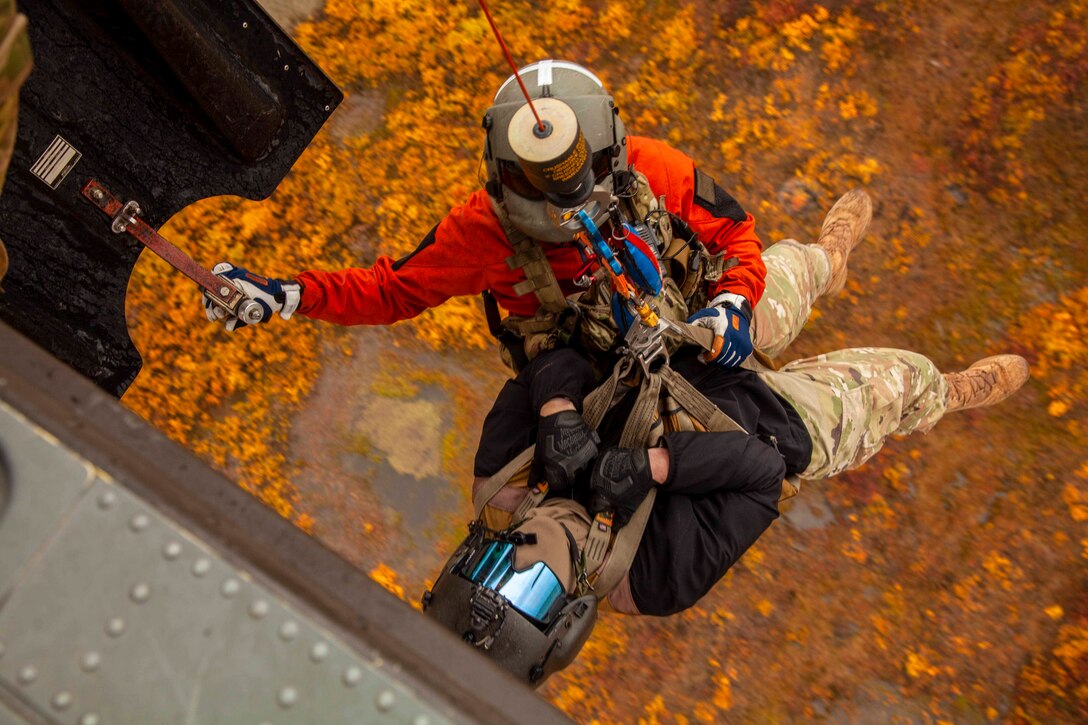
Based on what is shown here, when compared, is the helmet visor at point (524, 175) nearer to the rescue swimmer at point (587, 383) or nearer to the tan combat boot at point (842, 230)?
the rescue swimmer at point (587, 383)

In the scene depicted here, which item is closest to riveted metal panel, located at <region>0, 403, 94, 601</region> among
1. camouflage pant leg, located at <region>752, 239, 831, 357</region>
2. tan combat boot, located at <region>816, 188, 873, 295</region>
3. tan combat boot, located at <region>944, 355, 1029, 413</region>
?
camouflage pant leg, located at <region>752, 239, 831, 357</region>

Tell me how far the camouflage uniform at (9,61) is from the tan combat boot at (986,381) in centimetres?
430

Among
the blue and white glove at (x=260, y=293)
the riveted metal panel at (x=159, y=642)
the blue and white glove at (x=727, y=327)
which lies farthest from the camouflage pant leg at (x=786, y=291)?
the riveted metal panel at (x=159, y=642)

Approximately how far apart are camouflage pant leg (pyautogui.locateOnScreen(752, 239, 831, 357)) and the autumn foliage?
27.5 inches

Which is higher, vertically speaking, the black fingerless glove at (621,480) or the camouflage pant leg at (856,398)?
the camouflage pant leg at (856,398)

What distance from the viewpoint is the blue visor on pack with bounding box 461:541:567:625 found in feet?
8.72

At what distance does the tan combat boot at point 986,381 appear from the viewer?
4.23m

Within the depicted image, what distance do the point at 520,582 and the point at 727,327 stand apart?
4.39ft

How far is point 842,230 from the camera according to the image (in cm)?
451

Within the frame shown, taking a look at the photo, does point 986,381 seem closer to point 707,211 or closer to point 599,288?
point 707,211

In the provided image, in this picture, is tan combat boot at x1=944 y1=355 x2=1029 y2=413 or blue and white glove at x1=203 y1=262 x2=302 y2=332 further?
tan combat boot at x1=944 y1=355 x2=1029 y2=413

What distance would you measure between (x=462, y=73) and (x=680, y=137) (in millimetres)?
1574

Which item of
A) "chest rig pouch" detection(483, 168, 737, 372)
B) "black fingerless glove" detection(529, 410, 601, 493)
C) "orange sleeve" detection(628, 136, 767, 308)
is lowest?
"black fingerless glove" detection(529, 410, 601, 493)

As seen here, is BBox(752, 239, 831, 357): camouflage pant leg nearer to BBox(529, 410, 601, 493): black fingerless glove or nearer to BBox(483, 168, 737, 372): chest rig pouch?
BBox(483, 168, 737, 372): chest rig pouch
